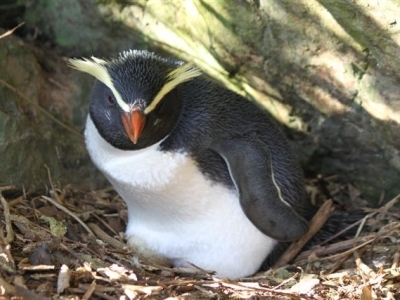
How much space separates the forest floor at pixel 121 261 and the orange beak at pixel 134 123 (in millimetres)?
472

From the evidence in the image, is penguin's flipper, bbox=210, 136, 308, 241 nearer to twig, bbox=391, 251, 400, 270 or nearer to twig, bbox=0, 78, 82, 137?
twig, bbox=391, 251, 400, 270

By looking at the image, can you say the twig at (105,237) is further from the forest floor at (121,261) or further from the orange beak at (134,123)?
the orange beak at (134,123)

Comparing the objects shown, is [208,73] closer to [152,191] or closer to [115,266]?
[152,191]

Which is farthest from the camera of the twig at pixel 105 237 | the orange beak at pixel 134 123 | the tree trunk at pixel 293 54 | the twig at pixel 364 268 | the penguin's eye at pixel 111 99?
the twig at pixel 105 237

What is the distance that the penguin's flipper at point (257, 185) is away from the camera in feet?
8.69

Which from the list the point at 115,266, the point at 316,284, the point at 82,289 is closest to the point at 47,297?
the point at 82,289

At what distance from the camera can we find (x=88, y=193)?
10.7 ft

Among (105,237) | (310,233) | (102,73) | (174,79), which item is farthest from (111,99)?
(310,233)

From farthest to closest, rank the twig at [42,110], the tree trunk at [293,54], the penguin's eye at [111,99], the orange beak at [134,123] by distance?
1. the twig at [42,110]
2. the tree trunk at [293,54]
3. the penguin's eye at [111,99]
4. the orange beak at [134,123]

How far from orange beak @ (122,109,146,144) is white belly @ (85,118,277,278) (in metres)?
0.24

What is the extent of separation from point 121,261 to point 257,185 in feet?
1.99

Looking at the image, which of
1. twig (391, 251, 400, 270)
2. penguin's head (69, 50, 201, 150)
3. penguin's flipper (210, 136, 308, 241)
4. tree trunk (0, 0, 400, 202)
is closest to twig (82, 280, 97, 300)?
penguin's head (69, 50, 201, 150)

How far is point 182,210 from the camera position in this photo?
9.05ft

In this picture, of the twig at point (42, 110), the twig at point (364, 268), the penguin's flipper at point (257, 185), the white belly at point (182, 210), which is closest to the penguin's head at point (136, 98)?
the white belly at point (182, 210)
